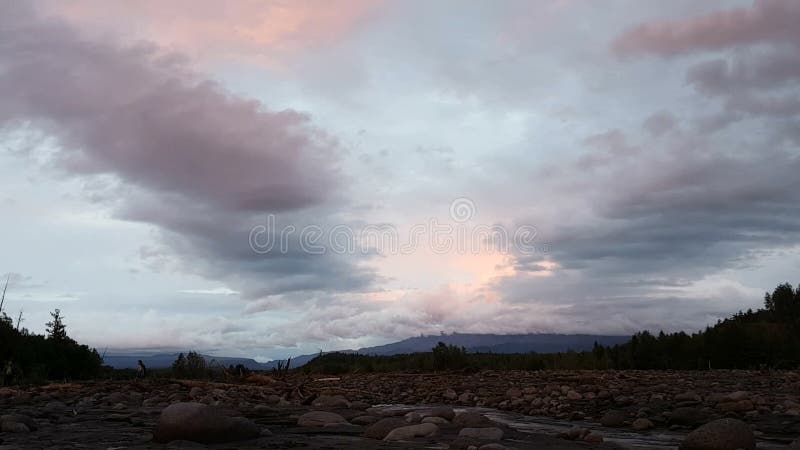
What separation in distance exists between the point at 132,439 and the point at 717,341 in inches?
857

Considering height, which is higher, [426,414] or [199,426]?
[199,426]

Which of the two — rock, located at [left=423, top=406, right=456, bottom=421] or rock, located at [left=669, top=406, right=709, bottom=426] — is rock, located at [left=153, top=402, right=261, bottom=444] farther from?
rock, located at [left=669, top=406, right=709, bottom=426]

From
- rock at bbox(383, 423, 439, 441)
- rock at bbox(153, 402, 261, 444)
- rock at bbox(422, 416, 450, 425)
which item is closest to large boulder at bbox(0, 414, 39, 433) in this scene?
rock at bbox(153, 402, 261, 444)

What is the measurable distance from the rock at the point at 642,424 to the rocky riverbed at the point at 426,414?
18 millimetres

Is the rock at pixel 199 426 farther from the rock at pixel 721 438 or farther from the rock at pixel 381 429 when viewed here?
the rock at pixel 721 438

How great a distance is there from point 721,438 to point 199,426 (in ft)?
16.3

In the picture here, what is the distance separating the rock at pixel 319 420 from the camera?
289 inches

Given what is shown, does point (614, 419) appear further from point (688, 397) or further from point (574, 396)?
point (574, 396)

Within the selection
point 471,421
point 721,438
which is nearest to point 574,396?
point 471,421

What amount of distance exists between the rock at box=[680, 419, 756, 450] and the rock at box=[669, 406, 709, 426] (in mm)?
2427

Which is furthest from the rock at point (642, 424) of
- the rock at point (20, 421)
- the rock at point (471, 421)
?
the rock at point (20, 421)

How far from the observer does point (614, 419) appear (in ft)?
29.6

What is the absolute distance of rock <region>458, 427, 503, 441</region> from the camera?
6.18m

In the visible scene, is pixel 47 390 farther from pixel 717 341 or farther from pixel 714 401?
pixel 717 341
